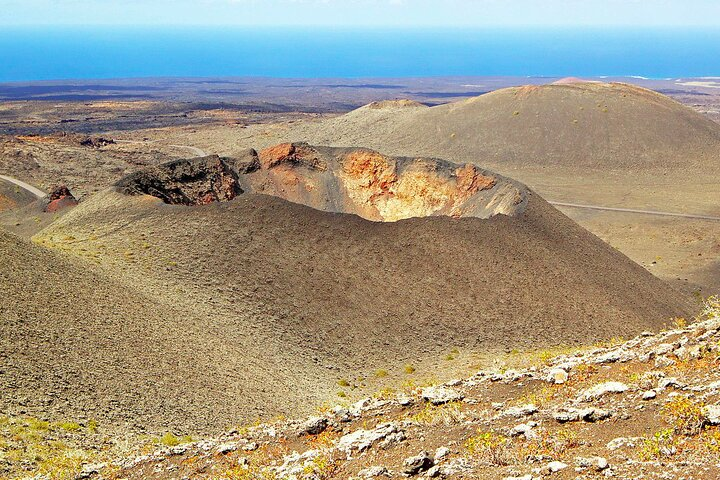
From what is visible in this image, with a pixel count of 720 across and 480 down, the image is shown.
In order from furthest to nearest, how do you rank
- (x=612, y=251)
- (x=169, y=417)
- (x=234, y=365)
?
(x=612, y=251) < (x=234, y=365) < (x=169, y=417)

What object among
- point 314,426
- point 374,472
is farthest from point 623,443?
point 314,426

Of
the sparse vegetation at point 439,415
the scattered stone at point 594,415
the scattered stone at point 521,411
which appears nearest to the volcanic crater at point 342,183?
the sparse vegetation at point 439,415

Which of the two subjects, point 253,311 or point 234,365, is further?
point 253,311

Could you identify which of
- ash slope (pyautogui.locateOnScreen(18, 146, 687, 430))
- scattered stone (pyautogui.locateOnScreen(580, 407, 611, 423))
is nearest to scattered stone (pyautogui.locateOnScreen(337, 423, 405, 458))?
scattered stone (pyautogui.locateOnScreen(580, 407, 611, 423))

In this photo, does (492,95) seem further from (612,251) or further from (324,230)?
(324,230)

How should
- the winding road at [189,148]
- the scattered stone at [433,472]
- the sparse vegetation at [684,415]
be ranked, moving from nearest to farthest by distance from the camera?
the sparse vegetation at [684,415], the scattered stone at [433,472], the winding road at [189,148]

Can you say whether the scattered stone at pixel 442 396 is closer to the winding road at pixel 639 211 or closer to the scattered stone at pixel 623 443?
the scattered stone at pixel 623 443

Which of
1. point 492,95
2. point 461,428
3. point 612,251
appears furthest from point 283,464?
point 492,95
